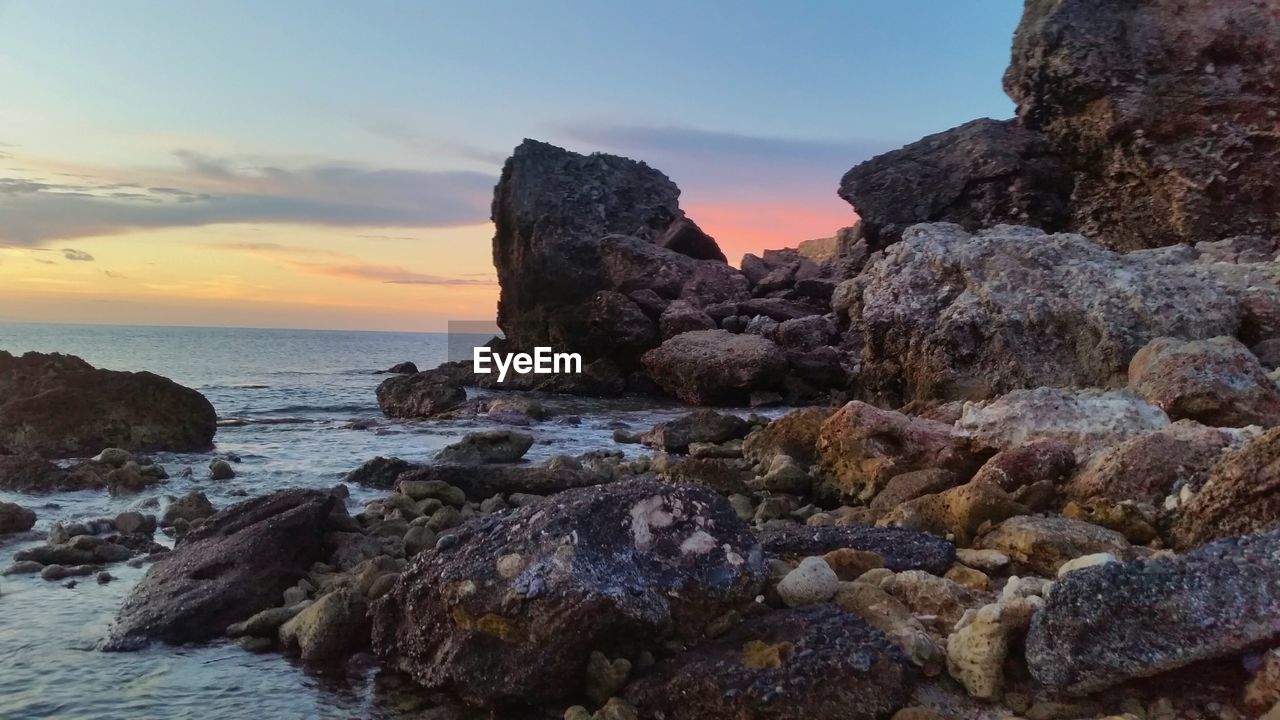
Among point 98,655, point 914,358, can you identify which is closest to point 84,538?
point 98,655

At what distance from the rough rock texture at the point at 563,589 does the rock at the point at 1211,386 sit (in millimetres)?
5532

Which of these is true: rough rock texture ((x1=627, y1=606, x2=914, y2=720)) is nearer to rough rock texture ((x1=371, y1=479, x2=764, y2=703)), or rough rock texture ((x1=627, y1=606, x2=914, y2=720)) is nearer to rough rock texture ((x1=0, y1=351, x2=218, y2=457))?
rough rock texture ((x1=371, y1=479, x2=764, y2=703))

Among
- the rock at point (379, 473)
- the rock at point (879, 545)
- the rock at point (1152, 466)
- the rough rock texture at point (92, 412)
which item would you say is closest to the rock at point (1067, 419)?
the rock at point (1152, 466)

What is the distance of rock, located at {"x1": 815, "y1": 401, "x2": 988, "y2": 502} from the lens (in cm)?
896

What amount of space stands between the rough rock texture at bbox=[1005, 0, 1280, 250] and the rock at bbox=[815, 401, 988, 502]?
59.2 feet

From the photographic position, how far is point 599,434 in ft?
61.4

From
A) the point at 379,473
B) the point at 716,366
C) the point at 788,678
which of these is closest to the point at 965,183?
the point at 716,366

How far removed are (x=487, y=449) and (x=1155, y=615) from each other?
11.0 meters

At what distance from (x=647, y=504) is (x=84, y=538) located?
551cm

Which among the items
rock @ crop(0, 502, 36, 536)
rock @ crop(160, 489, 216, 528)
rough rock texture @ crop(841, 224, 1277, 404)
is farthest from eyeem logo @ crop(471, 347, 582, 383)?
rock @ crop(0, 502, 36, 536)

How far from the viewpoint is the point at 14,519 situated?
8.82m

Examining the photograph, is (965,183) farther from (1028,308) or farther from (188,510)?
(188,510)

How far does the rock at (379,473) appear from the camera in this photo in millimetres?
11844

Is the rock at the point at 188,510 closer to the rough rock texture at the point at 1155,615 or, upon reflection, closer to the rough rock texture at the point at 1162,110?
the rough rock texture at the point at 1155,615
